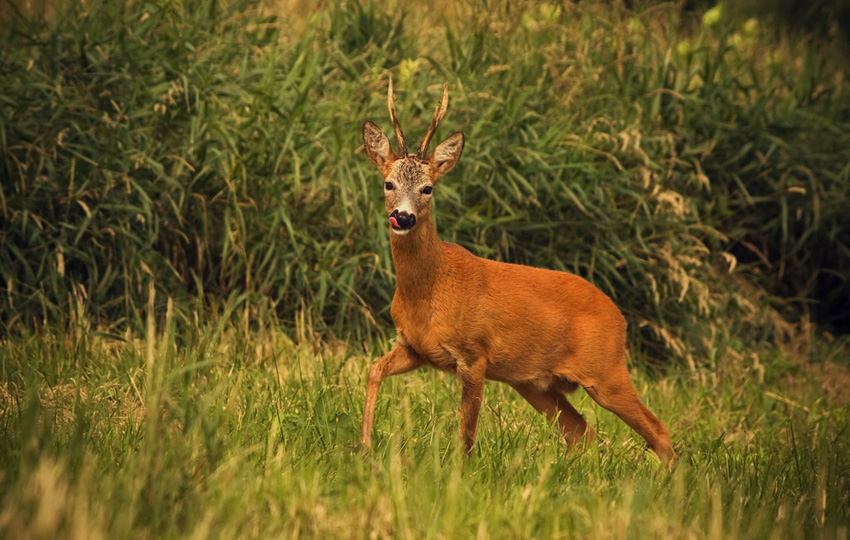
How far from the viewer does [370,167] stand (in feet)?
21.0

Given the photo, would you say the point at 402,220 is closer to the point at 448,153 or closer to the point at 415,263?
the point at 415,263

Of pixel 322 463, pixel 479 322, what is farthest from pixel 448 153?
pixel 322 463

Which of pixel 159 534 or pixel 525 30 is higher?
pixel 525 30

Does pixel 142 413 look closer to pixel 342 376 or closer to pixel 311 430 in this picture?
pixel 311 430

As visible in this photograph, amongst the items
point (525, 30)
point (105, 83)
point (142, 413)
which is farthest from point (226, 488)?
point (525, 30)

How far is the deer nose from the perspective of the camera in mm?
4070

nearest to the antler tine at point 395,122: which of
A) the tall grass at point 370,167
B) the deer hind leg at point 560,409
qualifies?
the deer hind leg at point 560,409

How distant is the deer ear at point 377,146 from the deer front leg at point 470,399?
0.90 meters

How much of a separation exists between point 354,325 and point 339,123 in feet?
4.07

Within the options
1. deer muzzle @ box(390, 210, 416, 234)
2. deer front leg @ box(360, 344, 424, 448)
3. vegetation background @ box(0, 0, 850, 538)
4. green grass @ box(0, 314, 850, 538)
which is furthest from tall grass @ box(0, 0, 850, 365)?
deer muzzle @ box(390, 210, 416, 234)

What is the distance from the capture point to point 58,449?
3607mm

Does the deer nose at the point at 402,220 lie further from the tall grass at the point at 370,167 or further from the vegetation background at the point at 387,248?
the tall grass at the point at 370,167

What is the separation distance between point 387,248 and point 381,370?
193 cm

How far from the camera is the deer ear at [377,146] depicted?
178 inches
